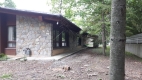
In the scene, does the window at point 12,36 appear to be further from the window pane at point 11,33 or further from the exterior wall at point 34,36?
the exterior wall at point 34,36

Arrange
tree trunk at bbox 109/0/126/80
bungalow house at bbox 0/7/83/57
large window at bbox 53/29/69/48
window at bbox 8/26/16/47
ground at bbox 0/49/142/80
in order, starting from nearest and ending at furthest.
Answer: tree trunk at bbox 109/0/126/80 → ground at bbox 0/49/142/80 → bungalow house at bbox 0/7/83/57 → window at bbox 8/26/16/47 → large window at bbox 53/29/69/48

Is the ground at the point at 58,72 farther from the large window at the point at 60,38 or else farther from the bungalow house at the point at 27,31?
the large window at the point at 60,38

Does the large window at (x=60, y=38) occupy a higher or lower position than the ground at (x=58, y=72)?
higher

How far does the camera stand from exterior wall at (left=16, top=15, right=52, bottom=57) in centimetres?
897

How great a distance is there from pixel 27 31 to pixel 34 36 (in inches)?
22.8

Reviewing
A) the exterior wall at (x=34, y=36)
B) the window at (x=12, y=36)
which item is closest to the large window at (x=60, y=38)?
the exterior wall at (x=34, y=36)

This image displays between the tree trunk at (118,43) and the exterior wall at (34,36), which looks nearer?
the tree trunk at (118,43)

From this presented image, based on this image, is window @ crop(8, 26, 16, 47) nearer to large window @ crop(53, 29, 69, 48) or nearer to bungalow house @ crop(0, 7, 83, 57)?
bungalow house @ crop(0, 7, 83, 57)

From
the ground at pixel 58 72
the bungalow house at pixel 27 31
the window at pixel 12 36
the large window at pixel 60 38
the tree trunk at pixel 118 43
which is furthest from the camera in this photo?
the large window at pixel 60 38

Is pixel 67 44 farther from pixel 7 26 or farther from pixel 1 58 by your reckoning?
pixel 1 58

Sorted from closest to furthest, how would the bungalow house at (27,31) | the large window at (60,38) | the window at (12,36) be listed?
the bungalow house at (27,31) < the window at (12,36) < the large window at (60,38)

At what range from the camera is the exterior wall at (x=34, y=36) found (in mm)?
8969

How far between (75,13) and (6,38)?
5025 millimetres

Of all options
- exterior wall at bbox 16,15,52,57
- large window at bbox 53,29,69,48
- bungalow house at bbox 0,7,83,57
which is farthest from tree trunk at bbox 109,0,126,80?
large window at bbox 53,29,69,48
